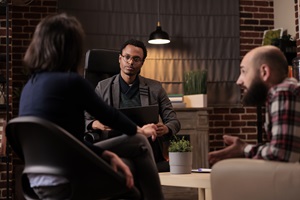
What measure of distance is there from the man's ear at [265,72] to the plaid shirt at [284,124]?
15 centimetres

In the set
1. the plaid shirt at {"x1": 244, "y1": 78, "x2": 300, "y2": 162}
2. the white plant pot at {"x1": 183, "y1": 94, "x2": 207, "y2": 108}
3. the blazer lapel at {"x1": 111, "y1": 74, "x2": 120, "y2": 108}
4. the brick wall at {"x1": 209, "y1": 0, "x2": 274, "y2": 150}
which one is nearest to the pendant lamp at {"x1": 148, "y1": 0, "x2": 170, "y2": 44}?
the white plant pot at {"x1": 183, "y1": 94, "x2": 207, "y2": 108}

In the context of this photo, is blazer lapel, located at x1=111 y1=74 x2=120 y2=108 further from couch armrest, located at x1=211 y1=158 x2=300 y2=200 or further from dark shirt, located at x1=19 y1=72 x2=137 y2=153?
couch armrest, located at x1=211 y1=158 x2=300 y2=200

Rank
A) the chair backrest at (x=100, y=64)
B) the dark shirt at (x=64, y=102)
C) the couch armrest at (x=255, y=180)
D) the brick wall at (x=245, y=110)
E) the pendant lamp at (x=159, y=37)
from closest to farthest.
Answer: the couch armrest at (x=255, y=180) → the dark shirt at (x=64, y=102) → the chair backrest at (x=100, y=64) → the pendant lamp at (x=159, y=37) → the brick wall at (x=245, y=110)

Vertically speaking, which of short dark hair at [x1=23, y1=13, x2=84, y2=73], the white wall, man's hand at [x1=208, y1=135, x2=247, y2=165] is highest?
the white wall

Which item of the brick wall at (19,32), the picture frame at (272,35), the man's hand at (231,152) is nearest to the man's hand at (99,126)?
the man's hand at (231,152)

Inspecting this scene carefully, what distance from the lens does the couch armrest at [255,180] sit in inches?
63.0

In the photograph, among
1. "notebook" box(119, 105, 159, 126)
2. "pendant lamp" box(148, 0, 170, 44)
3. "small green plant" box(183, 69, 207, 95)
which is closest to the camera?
"notebook" box(119, 105, 159, 126)

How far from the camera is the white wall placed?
19.8 feet

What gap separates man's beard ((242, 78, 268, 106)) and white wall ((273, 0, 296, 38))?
4.30m

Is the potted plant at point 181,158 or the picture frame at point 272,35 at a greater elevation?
the picture frame at point 272,35

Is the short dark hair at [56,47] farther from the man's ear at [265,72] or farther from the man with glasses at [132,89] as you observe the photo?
the man with glasses at [132,89]

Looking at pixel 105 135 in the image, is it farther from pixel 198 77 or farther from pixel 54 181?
pixel 198 77

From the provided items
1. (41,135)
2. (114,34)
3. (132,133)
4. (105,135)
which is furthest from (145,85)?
(114,34)

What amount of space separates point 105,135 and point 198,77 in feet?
8.09
